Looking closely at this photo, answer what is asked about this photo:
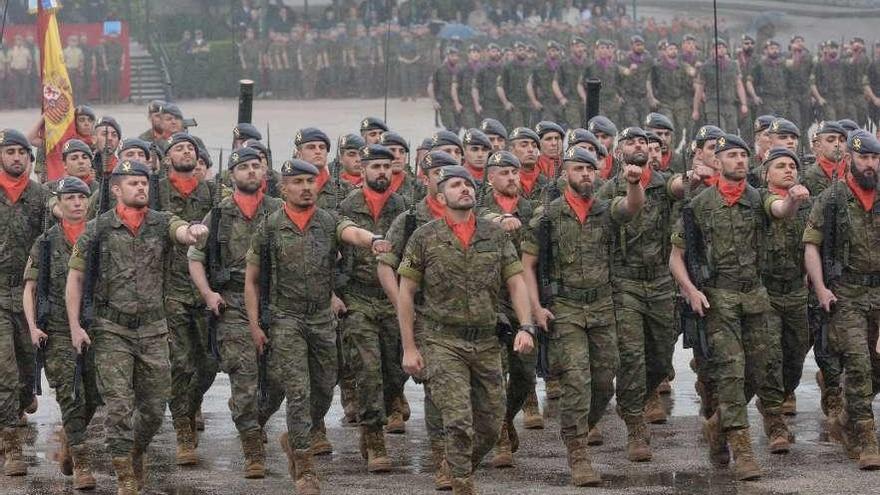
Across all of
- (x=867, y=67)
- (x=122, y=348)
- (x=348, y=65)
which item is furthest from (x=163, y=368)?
(x=348, y=65)

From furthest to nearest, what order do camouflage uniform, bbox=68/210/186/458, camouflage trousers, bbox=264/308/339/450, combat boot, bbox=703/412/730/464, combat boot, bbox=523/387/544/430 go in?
combat boot, bbox=523/387/544/430 < combat boot, bbox=703/412/730/464 < camouflage trousers, bbox=264/308/339/450 < camouflage uniform, bbox=68/210/186/458

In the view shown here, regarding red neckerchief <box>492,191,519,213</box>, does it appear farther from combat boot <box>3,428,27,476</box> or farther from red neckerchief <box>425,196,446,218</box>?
combat boot <box>3,428,27,476</box>

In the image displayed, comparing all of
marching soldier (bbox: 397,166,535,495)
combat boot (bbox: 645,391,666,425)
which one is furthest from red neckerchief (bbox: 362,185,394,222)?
combat boot (bbox: 645,391,666,425)

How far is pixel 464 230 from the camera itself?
487 inches

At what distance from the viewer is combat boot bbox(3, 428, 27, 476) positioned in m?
13.5

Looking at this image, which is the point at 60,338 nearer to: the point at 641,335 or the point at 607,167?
the point at 641,335

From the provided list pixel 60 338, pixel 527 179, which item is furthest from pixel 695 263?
pixel 60 338

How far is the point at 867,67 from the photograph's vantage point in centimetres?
3262

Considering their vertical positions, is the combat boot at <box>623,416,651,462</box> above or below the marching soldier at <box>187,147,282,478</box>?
below

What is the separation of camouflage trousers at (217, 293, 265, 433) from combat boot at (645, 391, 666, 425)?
2942 millimetres

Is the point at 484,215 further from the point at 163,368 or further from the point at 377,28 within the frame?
the point at 377,28

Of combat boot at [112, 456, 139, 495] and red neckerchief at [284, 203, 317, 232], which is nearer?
combat boot at [112, 456, 139, 495]

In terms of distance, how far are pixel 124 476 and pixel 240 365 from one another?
1.18m

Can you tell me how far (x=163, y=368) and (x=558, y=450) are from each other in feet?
8.92
